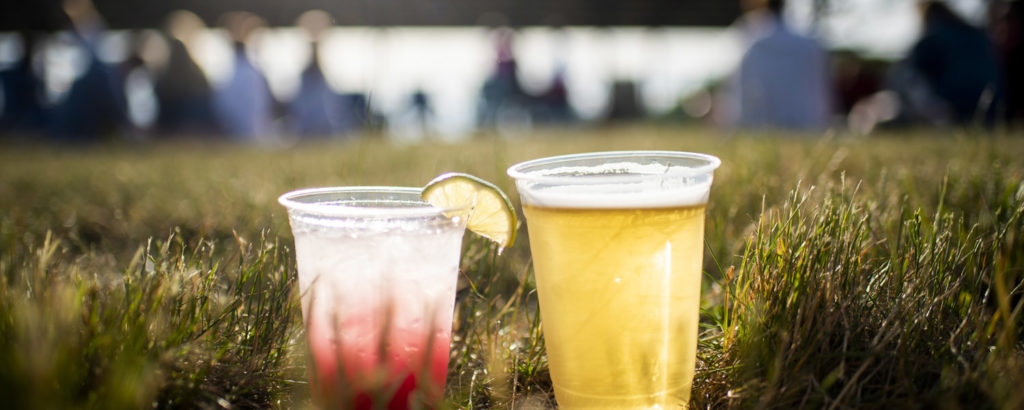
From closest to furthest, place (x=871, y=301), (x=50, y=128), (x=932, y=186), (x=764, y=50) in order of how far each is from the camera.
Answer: (x=871, y=301)
(x=932, y=186)
(x=764, y=50)
(x=50, y=128)

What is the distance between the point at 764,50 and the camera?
695 cm

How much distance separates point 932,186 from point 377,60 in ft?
6.47

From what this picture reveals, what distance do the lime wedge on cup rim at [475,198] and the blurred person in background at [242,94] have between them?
9749mm

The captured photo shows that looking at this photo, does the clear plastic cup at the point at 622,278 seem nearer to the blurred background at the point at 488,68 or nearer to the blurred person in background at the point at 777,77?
the blurred background at the point at 488,68

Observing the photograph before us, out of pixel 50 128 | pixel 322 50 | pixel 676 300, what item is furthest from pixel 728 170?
pixel 50 128

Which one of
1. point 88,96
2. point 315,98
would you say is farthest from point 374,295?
point 315,98

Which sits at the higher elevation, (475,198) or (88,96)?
(88,96)

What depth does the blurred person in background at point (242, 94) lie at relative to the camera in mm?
9797

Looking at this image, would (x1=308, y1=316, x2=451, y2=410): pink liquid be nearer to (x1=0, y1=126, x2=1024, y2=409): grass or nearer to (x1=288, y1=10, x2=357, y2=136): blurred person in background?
(x1=0, y1=126, x2=1024, y2=409): grass

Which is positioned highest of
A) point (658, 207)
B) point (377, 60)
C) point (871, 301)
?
point (377, 60)

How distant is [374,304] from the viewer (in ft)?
3.54

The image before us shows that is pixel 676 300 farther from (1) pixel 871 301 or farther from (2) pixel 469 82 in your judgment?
(2) pixel 469 82

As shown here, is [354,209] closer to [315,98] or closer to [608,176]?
[608,176]

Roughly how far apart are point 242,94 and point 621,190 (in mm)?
10451
